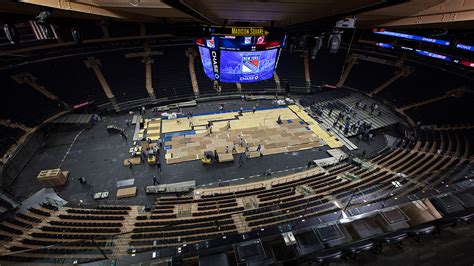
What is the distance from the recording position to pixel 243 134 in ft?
69.2

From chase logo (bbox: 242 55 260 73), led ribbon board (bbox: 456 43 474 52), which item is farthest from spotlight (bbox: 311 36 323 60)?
led ribbon board (bbox: 456 43 474 52)

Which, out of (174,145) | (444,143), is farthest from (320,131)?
(174,145)

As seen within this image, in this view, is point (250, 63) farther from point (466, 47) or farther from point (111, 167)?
point (466, 47)

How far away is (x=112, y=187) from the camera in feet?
48.7

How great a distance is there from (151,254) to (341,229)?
4308 mm

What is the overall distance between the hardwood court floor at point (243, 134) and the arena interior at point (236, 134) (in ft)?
0.66

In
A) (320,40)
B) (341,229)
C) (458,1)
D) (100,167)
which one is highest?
(100,167)

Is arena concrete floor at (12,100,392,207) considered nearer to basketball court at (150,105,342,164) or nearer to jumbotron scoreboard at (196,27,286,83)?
basketball court at (150,105,342,164)

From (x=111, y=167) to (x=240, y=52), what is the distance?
13.9 m

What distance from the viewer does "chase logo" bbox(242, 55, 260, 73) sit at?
28.9 feet

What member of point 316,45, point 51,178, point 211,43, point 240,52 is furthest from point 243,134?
point 51,178

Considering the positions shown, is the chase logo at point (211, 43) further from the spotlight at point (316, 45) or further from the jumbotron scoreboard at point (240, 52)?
the spotlight at point (316, 45)

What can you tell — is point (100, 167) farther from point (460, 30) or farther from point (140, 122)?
point (460, 30)

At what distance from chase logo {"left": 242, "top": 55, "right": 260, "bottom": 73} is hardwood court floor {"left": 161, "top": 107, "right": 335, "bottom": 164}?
10.0 m
